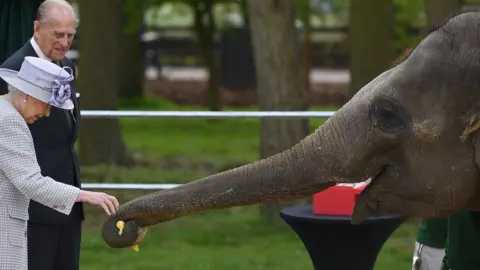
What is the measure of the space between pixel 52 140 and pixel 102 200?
713 millimetres

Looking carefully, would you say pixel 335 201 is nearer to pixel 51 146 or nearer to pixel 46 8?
pixel 51 146

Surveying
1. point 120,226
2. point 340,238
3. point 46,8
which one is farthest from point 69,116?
point 340,238

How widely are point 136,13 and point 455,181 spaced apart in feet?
54.5

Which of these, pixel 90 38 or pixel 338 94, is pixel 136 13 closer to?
pixel 90 38

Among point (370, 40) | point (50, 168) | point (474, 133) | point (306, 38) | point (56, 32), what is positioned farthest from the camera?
point (306, 38)

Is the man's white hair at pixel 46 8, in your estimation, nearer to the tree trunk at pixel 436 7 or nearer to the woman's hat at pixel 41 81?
the woman's hat at pixel 41 81

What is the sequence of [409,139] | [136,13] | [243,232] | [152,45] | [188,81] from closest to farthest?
[409,139] → [243,232] → [136,13] → [188,81] → [152,45]

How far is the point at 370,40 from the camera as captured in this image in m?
Answer: 17.2

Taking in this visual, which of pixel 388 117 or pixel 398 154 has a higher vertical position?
pixel 388 117

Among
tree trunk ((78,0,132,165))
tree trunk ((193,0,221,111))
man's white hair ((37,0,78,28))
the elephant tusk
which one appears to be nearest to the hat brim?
man's white hair ((37,0,78,28))

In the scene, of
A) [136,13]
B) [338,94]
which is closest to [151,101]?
[338,94]

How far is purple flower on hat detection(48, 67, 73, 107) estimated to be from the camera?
5.54 m

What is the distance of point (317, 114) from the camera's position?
392 inches

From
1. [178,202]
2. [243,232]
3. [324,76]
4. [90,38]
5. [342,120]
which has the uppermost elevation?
[342,120]
